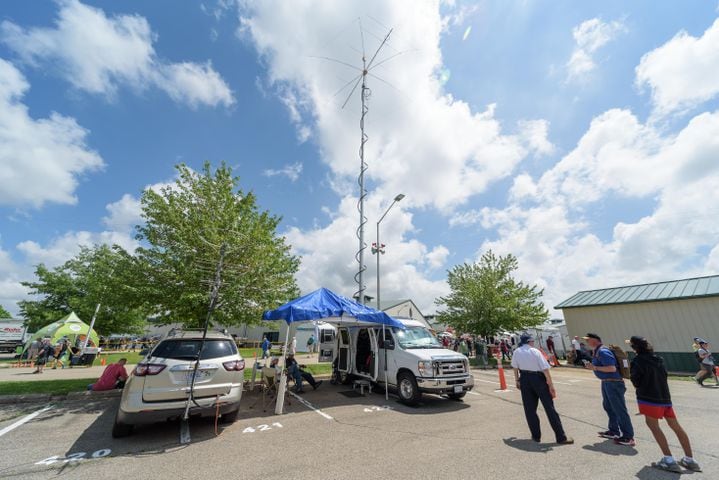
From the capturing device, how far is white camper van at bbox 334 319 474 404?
7797mm

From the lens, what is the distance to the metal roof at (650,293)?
18453 mm

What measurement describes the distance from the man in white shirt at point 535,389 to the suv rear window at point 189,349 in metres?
5.65

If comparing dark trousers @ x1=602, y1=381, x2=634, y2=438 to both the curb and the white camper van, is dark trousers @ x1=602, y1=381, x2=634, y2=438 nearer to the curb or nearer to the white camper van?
the white camper van

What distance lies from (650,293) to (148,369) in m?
28.0

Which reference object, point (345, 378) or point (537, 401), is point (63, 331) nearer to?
point (345, 378)

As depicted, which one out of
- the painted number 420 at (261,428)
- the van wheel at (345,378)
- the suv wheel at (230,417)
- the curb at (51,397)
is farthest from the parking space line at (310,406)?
the curb at (51,397)

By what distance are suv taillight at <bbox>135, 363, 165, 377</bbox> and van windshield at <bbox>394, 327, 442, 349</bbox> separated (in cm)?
602

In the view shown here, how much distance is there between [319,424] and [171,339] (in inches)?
139

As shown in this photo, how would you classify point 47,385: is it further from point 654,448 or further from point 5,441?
point 654,448

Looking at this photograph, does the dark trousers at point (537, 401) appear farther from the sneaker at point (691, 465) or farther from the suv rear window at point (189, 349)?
the suv rear window at point (189, 349)

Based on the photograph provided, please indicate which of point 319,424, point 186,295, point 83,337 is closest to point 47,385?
point 186,295

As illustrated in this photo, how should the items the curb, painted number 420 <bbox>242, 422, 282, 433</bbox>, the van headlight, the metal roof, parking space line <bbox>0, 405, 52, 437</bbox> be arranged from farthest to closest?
the metal roof < the curb < the van headlight < painted number 420 <bbox>242, 422, 282, 433</bbox> < parking space line <bbox>0, 405, 52, 437</bbox>

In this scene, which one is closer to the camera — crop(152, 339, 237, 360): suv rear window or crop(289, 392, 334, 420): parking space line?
crop(152, 339, 237, 360): suv rear window

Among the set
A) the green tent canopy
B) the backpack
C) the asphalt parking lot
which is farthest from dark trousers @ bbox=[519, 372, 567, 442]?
the green tent canopy
